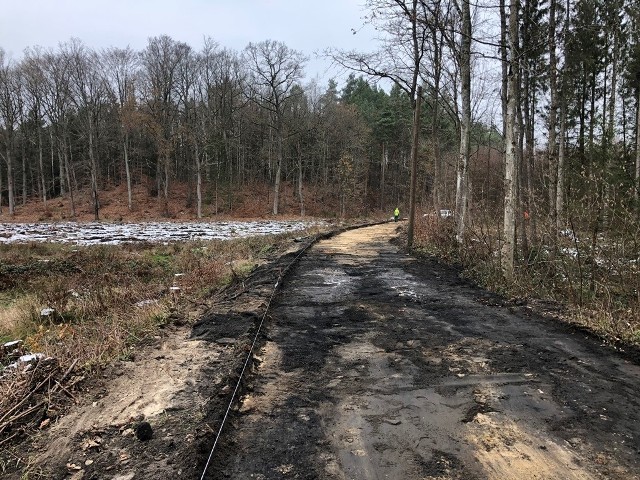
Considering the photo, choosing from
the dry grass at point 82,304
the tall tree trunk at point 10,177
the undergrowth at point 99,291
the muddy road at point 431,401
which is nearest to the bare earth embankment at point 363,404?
the muddy road at point 431,401

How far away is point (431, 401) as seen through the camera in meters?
4.39

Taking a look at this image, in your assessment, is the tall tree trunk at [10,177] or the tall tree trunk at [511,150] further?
the tall tree trunk at [10,177]

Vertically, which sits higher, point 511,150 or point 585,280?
point 511,150

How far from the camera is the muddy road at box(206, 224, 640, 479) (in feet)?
11.0

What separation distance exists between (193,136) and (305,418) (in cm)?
4231

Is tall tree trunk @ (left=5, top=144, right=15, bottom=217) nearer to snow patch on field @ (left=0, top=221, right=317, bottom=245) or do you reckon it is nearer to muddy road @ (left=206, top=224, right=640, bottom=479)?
snow patch on field @ (left=0, top=221, right=317, bottom=245)

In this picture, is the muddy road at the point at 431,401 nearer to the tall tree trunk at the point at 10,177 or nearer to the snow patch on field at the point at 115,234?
the snow patch on field at the point at 115,234

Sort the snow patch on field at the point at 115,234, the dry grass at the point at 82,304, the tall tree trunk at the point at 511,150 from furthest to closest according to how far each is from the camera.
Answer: the snow patch on field at the point at 115,234
the tall tree trunk at the point at 511,150
the dry grass at the point at 82,304

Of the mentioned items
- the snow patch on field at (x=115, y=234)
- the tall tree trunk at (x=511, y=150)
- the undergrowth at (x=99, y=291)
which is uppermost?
Result: the tall tree trunk at (x=511, y=150)

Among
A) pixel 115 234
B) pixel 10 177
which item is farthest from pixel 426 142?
pixel 10 177

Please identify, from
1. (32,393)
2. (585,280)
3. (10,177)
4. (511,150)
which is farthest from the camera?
(10,177)

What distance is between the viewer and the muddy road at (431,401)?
11.0ft

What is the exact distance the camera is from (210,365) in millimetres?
5438

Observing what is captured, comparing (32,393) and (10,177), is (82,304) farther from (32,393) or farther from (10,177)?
(10,177)
